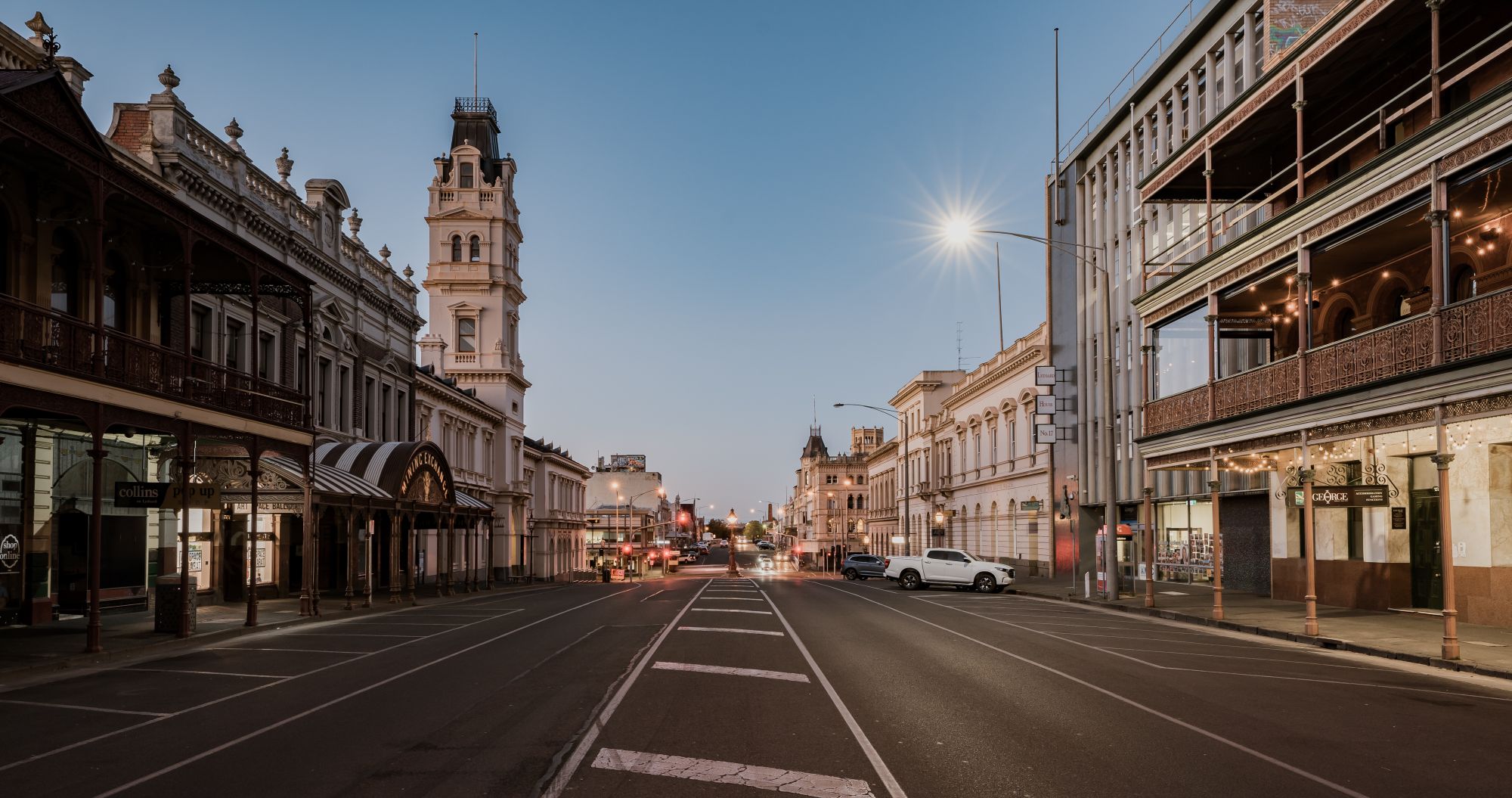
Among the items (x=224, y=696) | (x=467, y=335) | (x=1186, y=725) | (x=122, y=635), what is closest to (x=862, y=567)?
(x=467, y=335)

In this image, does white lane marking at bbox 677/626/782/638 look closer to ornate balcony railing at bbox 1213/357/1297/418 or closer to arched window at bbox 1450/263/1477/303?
ornate balcony railing at bbox 1213/357/1297/418

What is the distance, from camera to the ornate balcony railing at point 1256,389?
21.1 metres

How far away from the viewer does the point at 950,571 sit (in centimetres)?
4144

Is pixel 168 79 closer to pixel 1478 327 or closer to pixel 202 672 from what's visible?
pixel 202 672

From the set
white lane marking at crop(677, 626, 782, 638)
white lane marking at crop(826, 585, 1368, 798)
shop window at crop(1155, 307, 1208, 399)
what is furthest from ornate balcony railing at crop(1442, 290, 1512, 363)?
shop window at crop(1155, 307, 1208, 399)

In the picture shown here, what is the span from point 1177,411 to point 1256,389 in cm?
383

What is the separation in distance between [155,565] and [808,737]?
2306 cm

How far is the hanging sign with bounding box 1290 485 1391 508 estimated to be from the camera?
20844 millimetres

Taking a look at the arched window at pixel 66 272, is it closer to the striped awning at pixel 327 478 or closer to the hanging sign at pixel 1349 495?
the striped awning at pixel 327 478

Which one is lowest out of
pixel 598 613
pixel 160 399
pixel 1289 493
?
pixel 598 613

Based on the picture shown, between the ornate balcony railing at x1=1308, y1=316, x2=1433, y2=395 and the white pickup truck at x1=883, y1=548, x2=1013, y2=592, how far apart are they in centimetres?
2117

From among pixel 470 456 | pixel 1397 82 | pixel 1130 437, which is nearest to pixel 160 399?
pixel 1397 82

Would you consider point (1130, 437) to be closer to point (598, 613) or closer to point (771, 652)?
point (598, 613)

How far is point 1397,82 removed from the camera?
2253 cm
